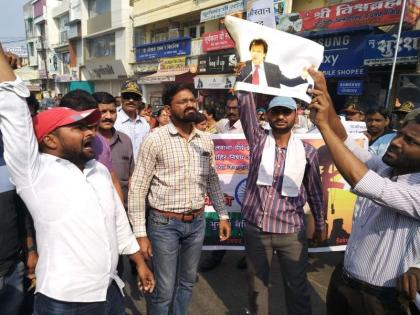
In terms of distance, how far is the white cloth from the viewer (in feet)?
7.96

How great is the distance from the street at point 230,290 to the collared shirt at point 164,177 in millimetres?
1168

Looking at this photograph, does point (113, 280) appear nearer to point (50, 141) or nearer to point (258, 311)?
point (50, 141)

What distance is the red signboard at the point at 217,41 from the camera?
14.5 metres

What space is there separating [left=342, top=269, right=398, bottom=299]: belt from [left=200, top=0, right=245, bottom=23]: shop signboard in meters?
13.3

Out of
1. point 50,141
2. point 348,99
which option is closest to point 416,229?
point 50,141

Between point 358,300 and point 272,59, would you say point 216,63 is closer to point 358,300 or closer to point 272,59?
→ point 272,59

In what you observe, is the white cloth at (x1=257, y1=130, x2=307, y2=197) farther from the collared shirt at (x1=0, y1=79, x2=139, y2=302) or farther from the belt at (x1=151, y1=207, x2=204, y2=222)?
the collared shirt at (x1=0, y1=79, x2=139, y2=302)

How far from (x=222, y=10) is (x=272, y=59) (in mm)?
14034

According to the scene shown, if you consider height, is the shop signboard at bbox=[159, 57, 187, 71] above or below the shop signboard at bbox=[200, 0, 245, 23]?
below

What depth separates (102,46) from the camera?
26.8m

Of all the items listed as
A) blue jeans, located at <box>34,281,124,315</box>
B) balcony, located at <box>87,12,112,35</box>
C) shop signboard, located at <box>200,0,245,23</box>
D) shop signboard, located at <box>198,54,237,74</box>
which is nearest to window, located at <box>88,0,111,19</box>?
balcony, located at <box>87,12,112,35</box>

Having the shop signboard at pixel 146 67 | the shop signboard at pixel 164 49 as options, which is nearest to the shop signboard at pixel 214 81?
the shop signboard at pixel 164 49

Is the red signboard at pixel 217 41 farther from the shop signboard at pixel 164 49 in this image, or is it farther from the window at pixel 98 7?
the window at pixel 98 7

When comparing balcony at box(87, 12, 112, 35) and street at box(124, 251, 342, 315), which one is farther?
balcony at box(87, 12, 112, 35)
